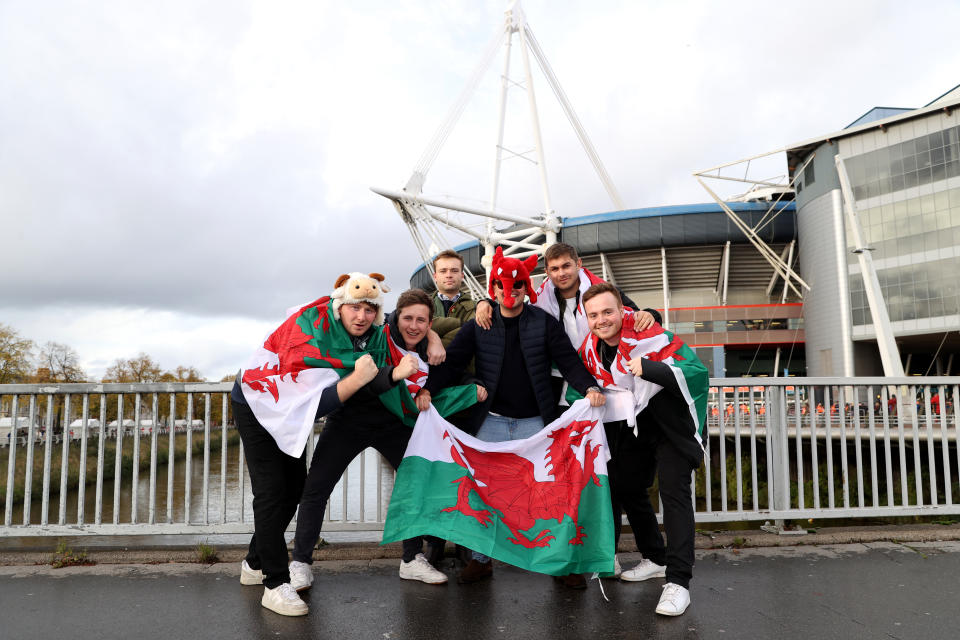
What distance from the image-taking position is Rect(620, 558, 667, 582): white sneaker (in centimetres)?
402

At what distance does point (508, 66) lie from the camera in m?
35.8

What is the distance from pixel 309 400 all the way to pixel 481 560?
149cm

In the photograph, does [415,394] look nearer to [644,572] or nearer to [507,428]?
[507,428]

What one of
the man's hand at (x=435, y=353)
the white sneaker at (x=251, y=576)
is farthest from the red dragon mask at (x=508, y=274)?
the white sneaker at (x=251, y=576)

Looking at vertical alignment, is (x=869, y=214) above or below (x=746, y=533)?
above

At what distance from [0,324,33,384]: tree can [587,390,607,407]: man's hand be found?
134 feet

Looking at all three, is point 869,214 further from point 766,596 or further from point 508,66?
point 766,596

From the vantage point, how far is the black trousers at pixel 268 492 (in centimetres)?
361

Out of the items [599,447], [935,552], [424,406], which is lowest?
[935,552]

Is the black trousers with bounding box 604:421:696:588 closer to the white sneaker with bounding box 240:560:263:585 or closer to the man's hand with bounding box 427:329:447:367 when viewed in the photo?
the man's hand with bounding box 427:329:447:367

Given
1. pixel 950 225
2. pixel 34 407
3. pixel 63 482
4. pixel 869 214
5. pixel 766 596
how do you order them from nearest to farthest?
pixel 766 596
pixel 63 482
pixel 34 407
pixel 950 225
pixel 869 214

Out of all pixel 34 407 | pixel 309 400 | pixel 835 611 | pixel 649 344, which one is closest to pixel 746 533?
pixel 835 611

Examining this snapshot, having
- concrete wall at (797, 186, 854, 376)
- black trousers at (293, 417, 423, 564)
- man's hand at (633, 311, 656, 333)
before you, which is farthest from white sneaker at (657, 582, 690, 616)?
concrete wall at (797, 186, 854, 376)

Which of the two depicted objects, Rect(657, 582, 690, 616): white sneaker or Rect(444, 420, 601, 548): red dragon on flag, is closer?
Rect(657, 582, 690, 616): white sneaker
